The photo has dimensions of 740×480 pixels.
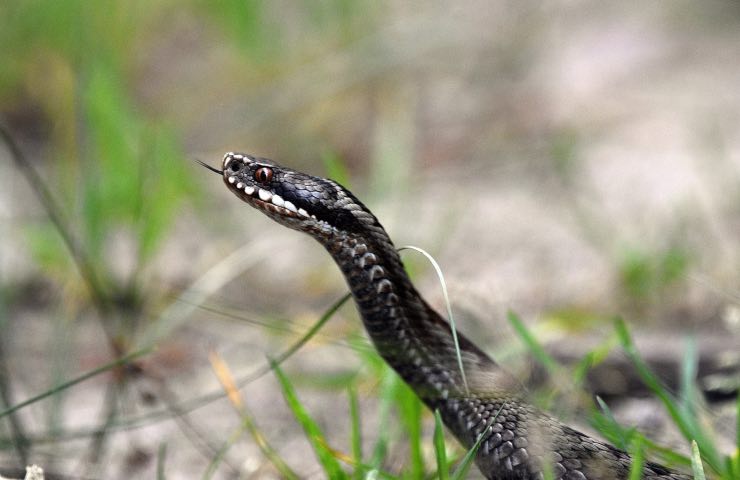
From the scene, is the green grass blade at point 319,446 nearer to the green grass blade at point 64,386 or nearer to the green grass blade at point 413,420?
the green grass blade at point 413,420

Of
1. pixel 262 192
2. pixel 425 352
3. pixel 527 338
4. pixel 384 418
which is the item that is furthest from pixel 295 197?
pixel 527 338

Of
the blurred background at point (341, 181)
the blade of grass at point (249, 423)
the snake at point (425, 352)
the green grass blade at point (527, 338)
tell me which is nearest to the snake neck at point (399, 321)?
the snake at point (425, 352)

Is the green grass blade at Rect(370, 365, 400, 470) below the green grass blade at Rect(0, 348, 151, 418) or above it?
below

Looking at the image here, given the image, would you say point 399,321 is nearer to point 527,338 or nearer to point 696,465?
point 527,338

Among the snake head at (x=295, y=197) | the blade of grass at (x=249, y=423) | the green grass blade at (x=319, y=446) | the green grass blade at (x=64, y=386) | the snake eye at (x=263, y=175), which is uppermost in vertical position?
the snake eye at (x=263, y=175)

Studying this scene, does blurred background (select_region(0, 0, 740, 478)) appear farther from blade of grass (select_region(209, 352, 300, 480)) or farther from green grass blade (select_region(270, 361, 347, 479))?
green grass blade (select_region(270, 361, 347, 479))

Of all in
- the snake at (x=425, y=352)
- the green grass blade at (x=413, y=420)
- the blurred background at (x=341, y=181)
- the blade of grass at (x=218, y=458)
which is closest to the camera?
the snake at (x=425, y=352)

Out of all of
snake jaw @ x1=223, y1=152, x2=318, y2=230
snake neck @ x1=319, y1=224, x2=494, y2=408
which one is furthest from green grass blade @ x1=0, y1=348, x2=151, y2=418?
snake neck @ x1=319, y1=224, x2=494, y2=408
